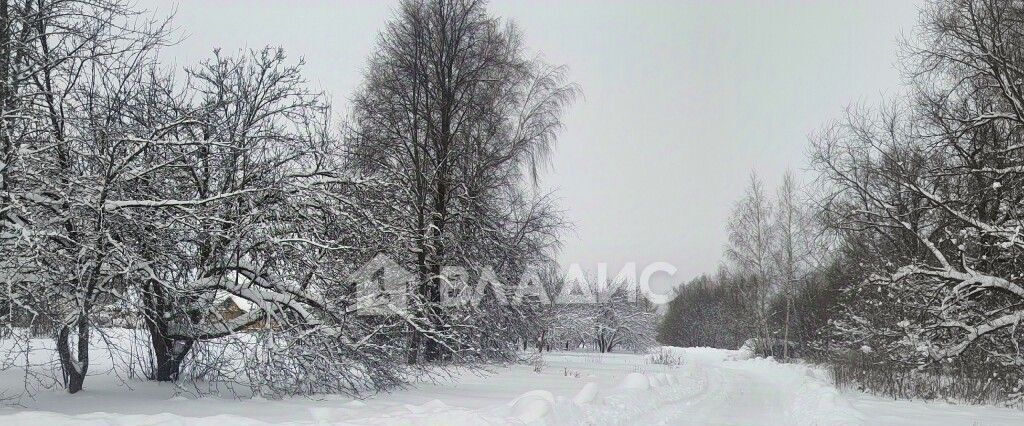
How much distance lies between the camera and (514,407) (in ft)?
24.8

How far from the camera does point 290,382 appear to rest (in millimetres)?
8570

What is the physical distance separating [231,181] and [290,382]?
2.66m

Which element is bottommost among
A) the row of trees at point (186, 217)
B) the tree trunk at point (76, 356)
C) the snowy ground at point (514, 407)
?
the snowy ground at point (514, 407)

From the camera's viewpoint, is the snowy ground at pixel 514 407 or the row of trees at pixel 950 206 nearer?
the snowy ground at pixel 514 407

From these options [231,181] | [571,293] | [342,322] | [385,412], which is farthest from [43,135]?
[571,293]

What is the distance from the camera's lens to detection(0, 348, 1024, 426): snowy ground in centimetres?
659

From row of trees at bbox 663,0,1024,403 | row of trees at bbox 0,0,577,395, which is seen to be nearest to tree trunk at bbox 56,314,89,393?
row of trees at bbox 0,0,577,395

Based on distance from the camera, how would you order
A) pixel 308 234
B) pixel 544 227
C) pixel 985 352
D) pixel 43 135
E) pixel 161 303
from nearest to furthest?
1. pixel 43 135
2. pixel 161 303
3. pixel 308 234
4. pixel 985 352
5. pixel 544 227

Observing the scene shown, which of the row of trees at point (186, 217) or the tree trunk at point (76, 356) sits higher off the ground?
the row of trees at point (186, 217)

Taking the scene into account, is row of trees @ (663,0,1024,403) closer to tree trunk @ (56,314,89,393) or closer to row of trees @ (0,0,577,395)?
row of trees @ (0,0,577,395)

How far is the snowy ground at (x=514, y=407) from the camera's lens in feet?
Result: 21.6

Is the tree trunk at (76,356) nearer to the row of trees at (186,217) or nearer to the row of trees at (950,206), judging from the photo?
the row of trees at (186,217)

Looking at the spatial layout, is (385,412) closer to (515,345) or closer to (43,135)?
(43,135)

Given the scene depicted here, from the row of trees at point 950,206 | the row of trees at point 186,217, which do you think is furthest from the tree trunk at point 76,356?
the row of trees at point 950,206
